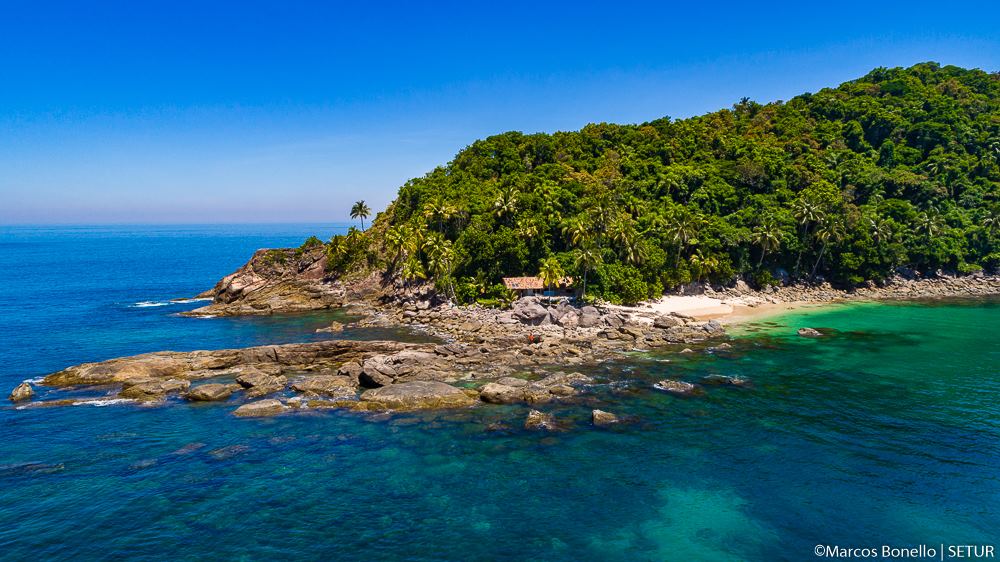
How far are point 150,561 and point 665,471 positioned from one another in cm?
2740

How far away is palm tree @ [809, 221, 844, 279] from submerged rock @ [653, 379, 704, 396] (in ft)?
182

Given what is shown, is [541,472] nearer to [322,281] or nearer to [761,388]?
[761,388]

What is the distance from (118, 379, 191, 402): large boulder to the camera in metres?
44.4

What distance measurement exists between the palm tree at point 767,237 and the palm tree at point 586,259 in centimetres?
2948

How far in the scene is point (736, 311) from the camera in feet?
248

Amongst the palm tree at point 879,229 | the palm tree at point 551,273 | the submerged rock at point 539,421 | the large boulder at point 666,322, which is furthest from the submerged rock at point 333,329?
the palm tree at point 879,229

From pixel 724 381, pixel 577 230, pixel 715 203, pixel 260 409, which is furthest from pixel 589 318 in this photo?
pixel 715 203

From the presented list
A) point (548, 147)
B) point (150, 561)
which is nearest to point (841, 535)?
point (150, 561)

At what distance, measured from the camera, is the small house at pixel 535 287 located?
247ft

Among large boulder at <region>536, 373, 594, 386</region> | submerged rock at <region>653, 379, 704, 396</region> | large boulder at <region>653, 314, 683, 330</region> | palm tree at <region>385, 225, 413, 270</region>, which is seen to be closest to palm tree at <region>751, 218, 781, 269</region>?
large boulder at <region>653, 314, 683, 330</region>

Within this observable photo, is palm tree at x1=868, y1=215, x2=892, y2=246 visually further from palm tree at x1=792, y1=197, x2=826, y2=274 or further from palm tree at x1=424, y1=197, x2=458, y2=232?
palm tree at x1=424, y1=197, x2=458, y2=232

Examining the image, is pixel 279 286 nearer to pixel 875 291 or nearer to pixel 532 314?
pixel 532 314

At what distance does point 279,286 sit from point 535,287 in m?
47.9

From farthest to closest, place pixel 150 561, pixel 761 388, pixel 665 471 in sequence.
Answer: pixel 761 388 < pixel 665 471 < pixel 150 561
